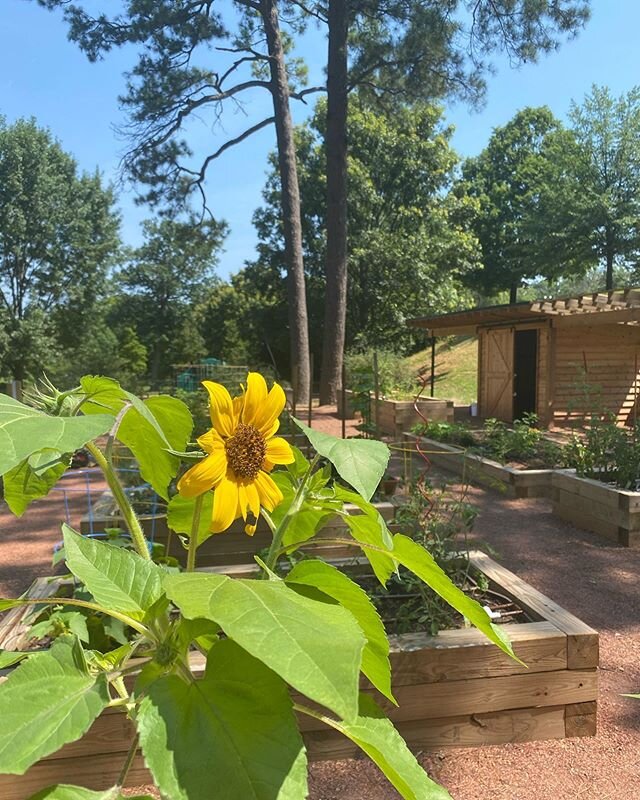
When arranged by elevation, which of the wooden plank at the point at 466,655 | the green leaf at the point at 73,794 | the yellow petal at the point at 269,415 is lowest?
the wooden plank at the point at 466,655

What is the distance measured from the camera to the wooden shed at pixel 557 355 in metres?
11.1

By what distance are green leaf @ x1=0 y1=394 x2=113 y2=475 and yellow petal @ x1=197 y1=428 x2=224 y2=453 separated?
0.15 m

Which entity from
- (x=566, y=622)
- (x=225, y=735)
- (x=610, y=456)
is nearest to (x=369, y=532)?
(x=225, y=735)

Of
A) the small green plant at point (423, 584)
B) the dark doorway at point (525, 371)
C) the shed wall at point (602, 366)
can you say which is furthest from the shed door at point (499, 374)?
the small green plant at point (423, 584)

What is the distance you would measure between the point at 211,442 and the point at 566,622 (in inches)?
93.5

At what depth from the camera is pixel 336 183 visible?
1677 cm

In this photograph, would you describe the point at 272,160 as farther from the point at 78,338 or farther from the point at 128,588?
the point at 128,588

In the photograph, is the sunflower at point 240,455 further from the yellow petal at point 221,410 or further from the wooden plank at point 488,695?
the wooden plank at point 488,695

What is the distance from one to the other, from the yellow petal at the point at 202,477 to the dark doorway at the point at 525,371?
13720mm

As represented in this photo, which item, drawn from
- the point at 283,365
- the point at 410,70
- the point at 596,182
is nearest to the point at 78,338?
the point at 283,365

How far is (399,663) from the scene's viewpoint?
2.33m

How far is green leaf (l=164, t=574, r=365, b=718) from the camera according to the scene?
0.35 meters

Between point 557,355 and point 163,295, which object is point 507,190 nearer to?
point 163,295

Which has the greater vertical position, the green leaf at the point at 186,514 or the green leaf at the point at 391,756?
the green leaf at the point at 186,514
